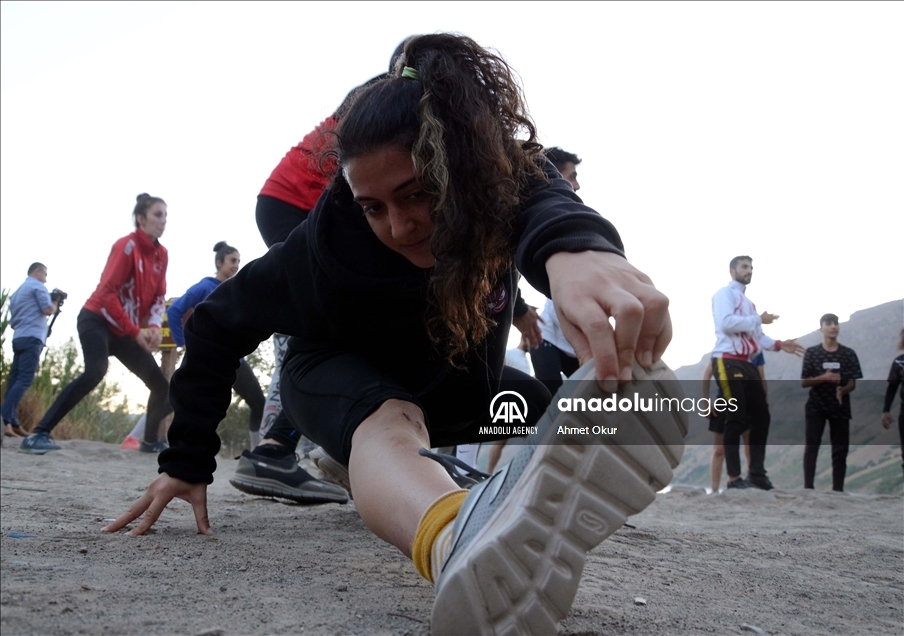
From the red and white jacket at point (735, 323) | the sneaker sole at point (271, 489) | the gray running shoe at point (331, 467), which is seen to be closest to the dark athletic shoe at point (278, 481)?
the sneaker sole at point (271, 489)

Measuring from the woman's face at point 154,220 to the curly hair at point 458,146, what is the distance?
4.82m

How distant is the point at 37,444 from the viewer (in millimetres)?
5848

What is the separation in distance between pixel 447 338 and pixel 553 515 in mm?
807

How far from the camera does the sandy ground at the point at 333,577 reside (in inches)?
51.9

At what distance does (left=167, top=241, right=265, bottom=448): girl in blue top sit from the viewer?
19.8 feet

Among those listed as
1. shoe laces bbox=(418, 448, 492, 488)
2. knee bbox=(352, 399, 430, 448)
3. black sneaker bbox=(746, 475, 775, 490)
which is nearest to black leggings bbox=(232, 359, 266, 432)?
black sneaker bbox=(746, 475, 775, 490)

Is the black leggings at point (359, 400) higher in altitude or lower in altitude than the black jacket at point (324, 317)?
lower

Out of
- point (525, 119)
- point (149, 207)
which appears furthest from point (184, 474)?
point (149, 207)

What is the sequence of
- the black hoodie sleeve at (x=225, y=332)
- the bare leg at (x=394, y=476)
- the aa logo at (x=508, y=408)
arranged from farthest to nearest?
1. the aa logo at (x=508, y=408)
2. the black hoodie sleeve at (x=225, y=332)
3. the bare leg at (x=394, y=476)

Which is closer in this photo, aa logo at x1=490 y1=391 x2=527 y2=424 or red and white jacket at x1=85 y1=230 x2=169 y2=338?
aa logo at x1=490 y1=391 x2=527 y2=424

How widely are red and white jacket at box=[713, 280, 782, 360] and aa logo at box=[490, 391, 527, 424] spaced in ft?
12.8

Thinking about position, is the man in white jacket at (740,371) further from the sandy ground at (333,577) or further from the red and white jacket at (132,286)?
the red and white jacket at (132,286)

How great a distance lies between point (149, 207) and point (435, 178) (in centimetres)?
512

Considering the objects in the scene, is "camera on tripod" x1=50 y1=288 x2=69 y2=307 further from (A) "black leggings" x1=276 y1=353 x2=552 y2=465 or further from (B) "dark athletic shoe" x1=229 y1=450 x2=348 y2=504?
(A) "black leggings" x1=276 y1=353 x2=552 y2=465
